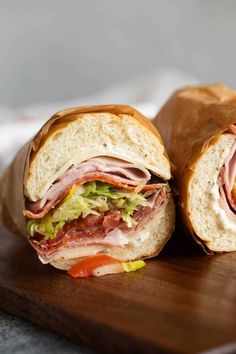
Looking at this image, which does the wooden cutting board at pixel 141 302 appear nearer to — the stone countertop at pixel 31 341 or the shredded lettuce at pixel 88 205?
→ the stone countertop at pixel 31 341

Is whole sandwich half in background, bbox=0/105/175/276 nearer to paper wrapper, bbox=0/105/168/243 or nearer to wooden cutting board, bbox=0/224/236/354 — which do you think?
paper wrapper, bbox=0/105/168/243

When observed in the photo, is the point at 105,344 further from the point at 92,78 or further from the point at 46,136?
the point at 92,78

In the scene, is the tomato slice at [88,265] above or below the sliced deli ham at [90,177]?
below

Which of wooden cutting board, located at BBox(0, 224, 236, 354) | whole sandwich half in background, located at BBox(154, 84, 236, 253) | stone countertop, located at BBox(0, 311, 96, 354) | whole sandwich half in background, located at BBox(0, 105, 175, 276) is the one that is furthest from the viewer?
whole sandwich half in background, located at BBox(154, 84, 236, 253)

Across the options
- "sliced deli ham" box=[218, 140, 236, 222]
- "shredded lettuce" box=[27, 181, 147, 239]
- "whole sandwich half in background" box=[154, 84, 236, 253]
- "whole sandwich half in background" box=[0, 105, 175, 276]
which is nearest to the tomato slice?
"whole sandwich half in background" box=[0, 105, 175, 276]

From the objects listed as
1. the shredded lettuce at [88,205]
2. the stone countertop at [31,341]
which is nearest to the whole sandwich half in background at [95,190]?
the shredded lettuce at [88,205]

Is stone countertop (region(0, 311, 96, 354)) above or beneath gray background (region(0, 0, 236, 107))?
beneath

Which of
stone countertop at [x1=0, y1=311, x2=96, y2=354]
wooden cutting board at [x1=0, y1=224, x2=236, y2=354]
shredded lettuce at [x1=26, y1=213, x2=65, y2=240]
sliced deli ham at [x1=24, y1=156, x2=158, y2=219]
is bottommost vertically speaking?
stone countertop at [x1=0, y1=311, x2=96, y2=354]
